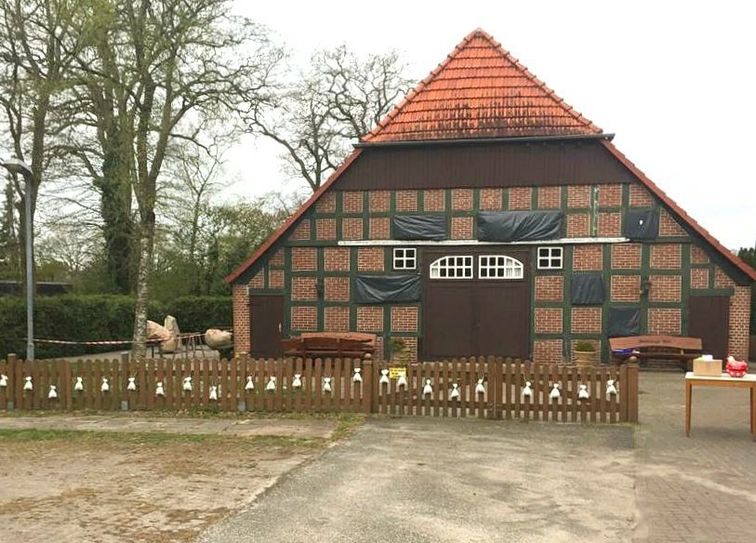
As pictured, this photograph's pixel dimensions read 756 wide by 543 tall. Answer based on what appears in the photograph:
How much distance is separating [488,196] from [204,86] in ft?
24.6

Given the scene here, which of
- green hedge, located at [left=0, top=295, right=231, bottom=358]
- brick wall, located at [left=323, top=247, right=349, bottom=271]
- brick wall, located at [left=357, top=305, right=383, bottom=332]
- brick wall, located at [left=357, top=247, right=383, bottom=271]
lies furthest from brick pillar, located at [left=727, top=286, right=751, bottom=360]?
green hedge, located at [left=0, top=295, right=231, bottom=358]

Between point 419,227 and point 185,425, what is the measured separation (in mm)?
8926

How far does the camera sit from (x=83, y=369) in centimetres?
1100

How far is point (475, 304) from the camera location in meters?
16.8

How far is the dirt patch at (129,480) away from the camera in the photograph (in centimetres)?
525

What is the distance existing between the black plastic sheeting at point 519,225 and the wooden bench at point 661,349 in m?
3.13

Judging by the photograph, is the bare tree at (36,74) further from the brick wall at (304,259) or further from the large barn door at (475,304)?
the large barn door at (475,304)

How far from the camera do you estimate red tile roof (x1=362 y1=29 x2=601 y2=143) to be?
1658cm

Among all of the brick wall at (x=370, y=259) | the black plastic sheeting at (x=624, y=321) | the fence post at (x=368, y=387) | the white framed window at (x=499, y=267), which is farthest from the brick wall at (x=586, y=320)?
the fence post at (x=368, y=387)

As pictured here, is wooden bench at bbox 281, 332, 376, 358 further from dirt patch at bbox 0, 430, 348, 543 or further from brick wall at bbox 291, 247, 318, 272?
dirt patch at bbox 0, 430, 348, 543

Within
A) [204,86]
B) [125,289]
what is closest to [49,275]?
[125,289]

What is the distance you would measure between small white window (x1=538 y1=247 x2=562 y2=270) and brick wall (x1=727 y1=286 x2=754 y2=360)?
411 cm

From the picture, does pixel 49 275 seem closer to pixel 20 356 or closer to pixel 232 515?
pixel 20 356

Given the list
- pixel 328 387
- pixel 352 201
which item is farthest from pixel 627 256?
pixel 328 387
